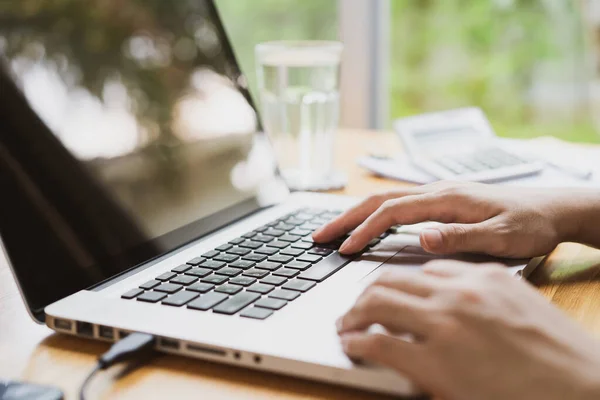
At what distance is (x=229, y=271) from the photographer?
2.22ft

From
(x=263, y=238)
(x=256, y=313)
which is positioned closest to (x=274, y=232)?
(x=263, y=238)

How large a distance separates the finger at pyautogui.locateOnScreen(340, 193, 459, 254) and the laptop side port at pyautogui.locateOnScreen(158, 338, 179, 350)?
242 millimetres

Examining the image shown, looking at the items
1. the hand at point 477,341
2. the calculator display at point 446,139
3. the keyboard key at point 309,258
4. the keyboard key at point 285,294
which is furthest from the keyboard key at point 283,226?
the calculator display at point 446,139

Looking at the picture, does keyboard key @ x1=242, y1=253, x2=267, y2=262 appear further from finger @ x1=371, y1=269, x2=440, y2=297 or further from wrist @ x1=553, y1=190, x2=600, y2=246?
wrist @ x1=553, y1=190, x2=600, y2=246

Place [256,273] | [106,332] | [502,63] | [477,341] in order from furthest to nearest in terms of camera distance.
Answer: [502,63]
[256,273]
[106,332]
[477,341]

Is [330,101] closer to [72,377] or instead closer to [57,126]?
[57,126]

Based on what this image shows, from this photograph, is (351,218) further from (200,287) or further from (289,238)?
(200,287)

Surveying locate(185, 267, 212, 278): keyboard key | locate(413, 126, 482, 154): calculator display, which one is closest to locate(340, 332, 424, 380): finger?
locate(185, 267, 212, 278): keyboard key

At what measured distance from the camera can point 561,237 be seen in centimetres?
76

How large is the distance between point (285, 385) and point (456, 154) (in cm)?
73

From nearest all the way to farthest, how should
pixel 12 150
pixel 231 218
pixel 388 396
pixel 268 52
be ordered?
1. pixel 388 396
2. pixel 12 150
3. pixel 231 218
4. pixel 268 52

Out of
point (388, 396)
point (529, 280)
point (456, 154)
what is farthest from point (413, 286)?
point (456, 154)

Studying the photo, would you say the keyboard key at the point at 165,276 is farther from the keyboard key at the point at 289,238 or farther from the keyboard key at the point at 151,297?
the keyboard key at the point at 289,238

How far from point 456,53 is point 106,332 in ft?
5.40
